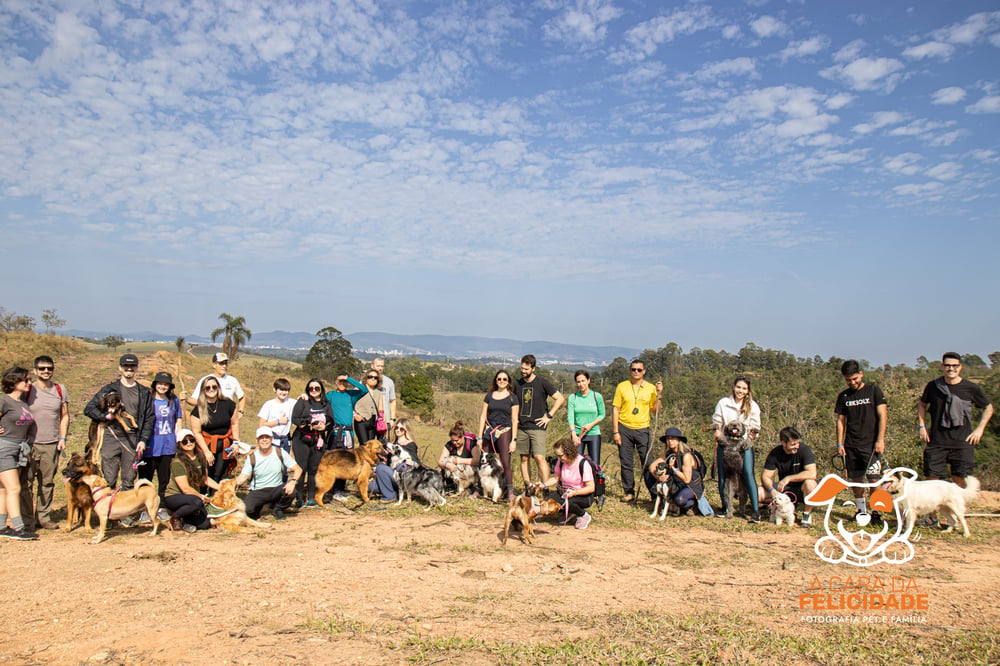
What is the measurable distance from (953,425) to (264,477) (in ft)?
25.2

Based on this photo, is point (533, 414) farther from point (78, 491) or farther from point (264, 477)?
point (78, 491)

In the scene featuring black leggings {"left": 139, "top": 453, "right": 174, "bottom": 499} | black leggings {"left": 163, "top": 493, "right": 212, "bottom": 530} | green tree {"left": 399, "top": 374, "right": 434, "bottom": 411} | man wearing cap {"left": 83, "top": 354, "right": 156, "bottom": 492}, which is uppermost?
man wearing cap {"left": 83, "top": 354, "right": 156, "bottom": 492}

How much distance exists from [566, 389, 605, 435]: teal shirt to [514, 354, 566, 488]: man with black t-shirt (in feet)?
0.66

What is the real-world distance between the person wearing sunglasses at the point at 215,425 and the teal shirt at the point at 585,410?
410 cm

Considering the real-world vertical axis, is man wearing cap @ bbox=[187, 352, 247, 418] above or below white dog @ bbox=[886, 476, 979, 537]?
above

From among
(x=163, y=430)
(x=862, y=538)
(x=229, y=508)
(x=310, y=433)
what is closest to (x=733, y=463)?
(x=862, y=538)

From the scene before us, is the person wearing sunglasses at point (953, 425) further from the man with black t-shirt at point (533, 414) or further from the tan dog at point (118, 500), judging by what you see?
the tan dog at point (118, 500)

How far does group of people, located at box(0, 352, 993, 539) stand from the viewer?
5.93 metres

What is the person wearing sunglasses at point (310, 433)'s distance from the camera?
7.23 meters

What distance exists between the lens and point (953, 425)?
629 centimetres

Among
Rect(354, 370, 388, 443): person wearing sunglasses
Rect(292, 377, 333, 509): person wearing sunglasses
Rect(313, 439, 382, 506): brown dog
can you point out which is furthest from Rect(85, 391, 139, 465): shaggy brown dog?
Rect(354, 370, 388, 443): person wearing sunglasses

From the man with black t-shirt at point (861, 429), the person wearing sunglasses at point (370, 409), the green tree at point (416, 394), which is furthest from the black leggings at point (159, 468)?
the green tree at point (416, 394)

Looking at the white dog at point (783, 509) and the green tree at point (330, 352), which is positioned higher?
the green tree at point (330, 352)

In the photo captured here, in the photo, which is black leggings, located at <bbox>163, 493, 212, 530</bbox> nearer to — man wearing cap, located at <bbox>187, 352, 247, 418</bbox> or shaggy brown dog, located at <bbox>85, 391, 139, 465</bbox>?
shaggy brown dog, located at <bbox>85, 391, 139, 465</bbox>
